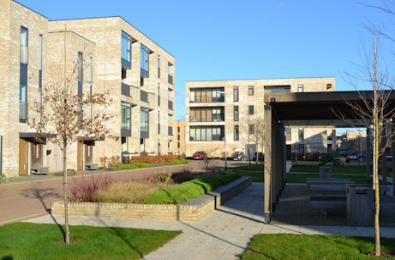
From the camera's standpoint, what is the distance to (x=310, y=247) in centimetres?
879

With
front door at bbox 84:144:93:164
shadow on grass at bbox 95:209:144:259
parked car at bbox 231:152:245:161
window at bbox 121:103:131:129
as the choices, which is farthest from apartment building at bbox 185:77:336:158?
shadow on grass at bbox 95:209:144:259

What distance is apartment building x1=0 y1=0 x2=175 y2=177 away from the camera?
104 feet

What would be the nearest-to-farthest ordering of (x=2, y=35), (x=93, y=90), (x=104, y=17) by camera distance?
(x=2, y=35), (x=93, y=90), (x=104, y=17)

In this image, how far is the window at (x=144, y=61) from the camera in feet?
189

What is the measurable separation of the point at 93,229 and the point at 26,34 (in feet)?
87.8

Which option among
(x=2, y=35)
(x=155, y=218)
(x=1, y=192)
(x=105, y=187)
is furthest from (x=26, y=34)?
(x=155, y=218)

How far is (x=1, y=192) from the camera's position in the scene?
2156 centimetres

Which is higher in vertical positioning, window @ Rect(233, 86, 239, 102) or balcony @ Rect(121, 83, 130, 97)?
window @ Rect(233, 86, 239, 102)

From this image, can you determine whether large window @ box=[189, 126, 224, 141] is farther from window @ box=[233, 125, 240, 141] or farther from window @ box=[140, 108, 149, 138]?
window @ box=[140, 108, 149, 138]

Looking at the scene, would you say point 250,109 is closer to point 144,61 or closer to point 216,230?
point 144,61

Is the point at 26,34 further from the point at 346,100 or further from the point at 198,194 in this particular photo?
the point at 346,100

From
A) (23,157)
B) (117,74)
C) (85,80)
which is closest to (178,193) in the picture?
(23,157)

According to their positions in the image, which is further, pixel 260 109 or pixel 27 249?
pixel 260 109

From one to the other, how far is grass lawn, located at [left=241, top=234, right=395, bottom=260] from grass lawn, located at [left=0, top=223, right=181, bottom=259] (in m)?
1.84
